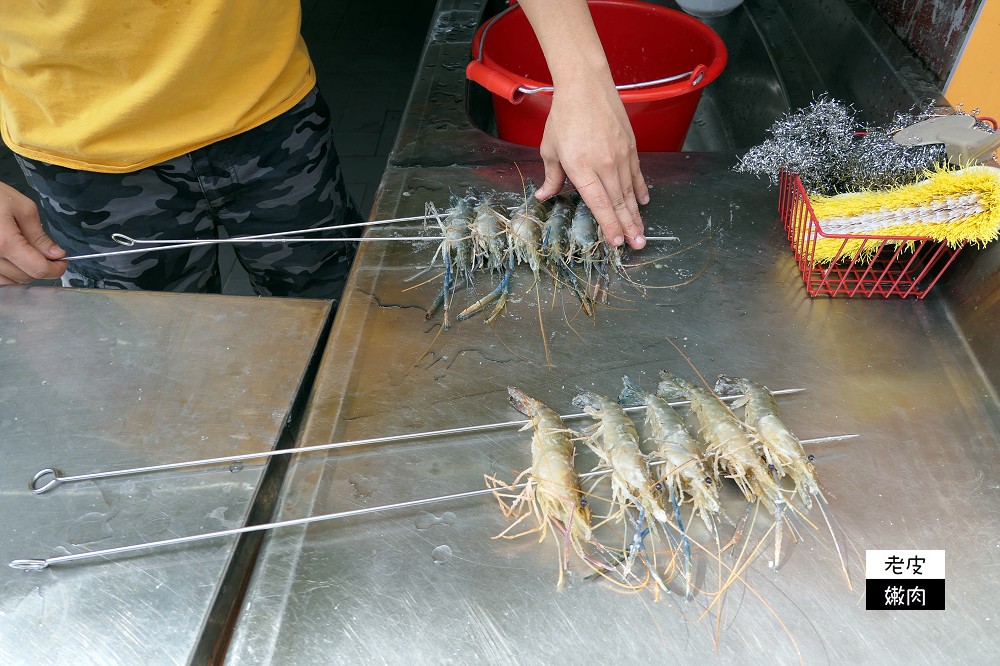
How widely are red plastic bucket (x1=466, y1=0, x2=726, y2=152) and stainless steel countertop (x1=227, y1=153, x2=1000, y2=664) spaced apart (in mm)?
403

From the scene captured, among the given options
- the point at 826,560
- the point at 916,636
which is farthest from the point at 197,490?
the point at 916,636

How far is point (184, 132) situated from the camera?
1.87 m

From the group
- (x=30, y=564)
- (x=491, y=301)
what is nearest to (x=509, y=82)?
(x=491, y=301)

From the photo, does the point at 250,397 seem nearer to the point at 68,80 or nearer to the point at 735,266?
the point at 68,80

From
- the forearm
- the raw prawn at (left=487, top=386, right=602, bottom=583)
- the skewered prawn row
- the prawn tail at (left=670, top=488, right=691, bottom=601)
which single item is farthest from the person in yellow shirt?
the prawn tail at (left=670, top=488, right=691, bottom=601)

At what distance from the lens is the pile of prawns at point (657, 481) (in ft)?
4.21

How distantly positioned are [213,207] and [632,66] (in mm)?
1787

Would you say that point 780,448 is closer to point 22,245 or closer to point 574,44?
point 574,44

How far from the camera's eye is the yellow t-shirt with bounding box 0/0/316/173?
1.63 meters

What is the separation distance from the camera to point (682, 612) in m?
1.20

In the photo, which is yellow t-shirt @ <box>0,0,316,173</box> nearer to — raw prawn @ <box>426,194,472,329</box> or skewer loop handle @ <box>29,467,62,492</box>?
raw prawn @ <box>426,194,472,329</box>

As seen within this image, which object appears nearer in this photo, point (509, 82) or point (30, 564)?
point (30, 564)

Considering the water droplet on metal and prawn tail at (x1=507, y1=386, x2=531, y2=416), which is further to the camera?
prawn tail at (x1=507, y1=386, x2=531, y2=416)

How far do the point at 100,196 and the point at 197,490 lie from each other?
1119mm
